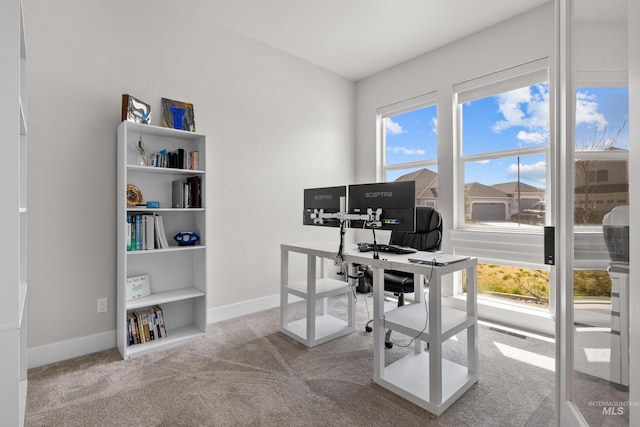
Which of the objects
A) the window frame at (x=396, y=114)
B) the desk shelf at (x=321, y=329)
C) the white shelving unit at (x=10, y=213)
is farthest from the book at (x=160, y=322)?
the window frame at (x=396, y=114)

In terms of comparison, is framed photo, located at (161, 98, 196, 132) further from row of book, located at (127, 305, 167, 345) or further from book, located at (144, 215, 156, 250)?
row of book, located at (127, 305, 167, 345)

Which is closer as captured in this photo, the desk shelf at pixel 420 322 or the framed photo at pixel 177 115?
the desk shelf at pixel 420 322

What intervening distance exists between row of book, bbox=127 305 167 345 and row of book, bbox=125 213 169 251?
0.55m

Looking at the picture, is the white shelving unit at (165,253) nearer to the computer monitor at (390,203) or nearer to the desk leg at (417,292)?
the computer monitor at (390,203)

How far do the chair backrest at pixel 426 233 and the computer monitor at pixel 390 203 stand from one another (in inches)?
29.0

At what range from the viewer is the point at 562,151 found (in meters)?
1.26

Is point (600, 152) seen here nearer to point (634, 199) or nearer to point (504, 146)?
point (634, 199)

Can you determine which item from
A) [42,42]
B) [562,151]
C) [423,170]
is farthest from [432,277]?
[42,42]

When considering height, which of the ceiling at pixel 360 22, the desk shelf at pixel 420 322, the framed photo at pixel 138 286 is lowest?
the desk shelf at pixel 420 322

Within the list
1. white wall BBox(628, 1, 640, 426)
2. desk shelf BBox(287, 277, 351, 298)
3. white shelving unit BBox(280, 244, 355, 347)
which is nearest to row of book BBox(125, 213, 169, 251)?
white shelving unit BBox(280, 244, 355, 347)

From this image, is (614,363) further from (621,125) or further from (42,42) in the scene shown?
(42,42)

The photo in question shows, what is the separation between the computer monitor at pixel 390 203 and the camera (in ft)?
6.70

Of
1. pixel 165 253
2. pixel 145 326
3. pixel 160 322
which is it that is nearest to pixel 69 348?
pixel 145 326

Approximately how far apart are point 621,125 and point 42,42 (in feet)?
10.8
